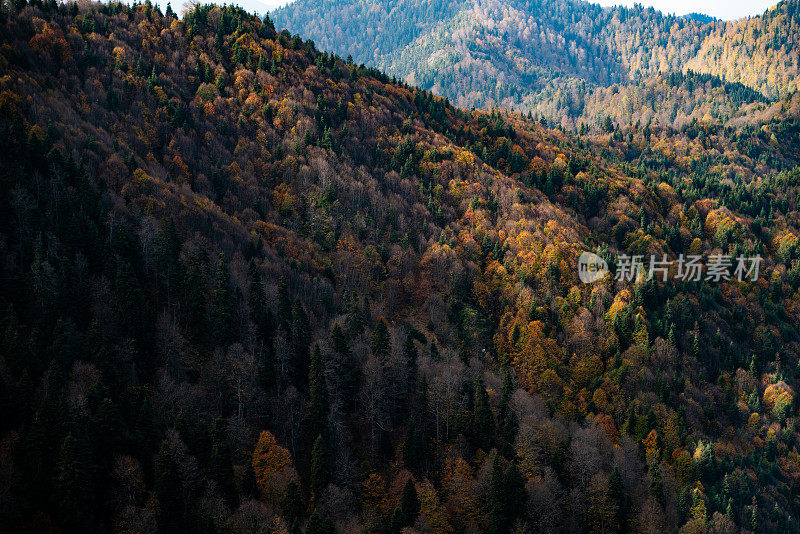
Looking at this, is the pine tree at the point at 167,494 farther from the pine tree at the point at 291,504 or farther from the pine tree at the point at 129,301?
the pine tree at the point at 129,301

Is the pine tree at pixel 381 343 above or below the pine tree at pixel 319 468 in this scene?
above

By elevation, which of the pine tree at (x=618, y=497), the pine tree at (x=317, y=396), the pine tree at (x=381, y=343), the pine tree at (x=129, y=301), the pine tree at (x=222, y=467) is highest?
the pine tree at (x=129, y=301)

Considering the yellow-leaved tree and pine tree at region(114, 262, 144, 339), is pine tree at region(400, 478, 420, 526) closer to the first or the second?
the yellow-leaved tree

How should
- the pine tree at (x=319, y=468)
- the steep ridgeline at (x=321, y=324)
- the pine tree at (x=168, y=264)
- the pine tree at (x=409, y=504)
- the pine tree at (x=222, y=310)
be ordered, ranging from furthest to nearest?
1. the pine tree at (x=168, y=264)
2. the pine tree at (x=222, y=310)
3. the pine tree at (x=319, y=468)
4. the pine tree at (x=409, y=504)
5. the steep ridgeline at (x=321, y=324)

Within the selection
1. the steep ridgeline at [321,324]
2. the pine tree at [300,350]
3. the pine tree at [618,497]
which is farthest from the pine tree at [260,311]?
the pine tree at [618,497]

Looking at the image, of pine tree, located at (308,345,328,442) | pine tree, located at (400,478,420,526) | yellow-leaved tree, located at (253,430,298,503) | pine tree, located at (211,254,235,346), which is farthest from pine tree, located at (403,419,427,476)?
pine tree, located at (211,254,235,346)

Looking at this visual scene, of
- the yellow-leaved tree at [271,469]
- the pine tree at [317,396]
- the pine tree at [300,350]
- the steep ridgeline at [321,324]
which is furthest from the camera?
the pine tree at [300,350]

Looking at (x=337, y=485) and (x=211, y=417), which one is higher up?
(x=211, y=417)

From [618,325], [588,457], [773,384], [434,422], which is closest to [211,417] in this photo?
[434,422]

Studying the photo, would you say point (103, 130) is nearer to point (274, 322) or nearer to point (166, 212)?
point (166, 212)
